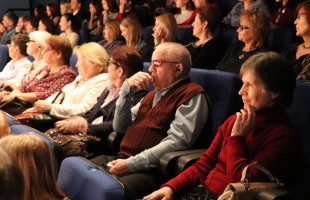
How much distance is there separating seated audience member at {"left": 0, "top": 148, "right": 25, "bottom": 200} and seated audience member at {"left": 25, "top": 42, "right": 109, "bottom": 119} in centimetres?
211

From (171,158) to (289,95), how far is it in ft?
1.80

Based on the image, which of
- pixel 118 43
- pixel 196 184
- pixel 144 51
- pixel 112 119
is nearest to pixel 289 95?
pixel 196 184

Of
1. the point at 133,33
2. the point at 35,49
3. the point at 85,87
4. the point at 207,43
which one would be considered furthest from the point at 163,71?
the point at 35,49

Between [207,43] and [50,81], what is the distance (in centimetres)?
118

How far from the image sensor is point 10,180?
33.1 inches

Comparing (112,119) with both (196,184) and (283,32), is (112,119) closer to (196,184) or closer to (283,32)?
(196,184)

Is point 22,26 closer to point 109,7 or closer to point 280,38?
point 109,7

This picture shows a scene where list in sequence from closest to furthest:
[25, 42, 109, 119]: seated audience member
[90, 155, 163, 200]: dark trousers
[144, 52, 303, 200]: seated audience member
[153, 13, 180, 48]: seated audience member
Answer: [144, 52, 303, 200]: seated audience member < [90, 155, 163, 200]: dark trousers < [25, 42, 109, 119]: seated audience member < [153, 13, 180, 48]: seated audience member

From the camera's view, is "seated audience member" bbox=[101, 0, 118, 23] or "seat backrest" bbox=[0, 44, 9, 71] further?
"seated audience member" bbox=[101, 0, 118, 23]

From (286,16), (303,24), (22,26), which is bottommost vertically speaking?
(22,26)

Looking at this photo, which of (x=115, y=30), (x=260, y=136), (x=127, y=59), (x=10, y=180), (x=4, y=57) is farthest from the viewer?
(x=4, y=57)

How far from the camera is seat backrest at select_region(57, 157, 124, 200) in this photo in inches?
49.1

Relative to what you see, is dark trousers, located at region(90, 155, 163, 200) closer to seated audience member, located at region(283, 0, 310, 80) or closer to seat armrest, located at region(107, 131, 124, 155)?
seat armrest, located at region(107, 131, 124, 155)

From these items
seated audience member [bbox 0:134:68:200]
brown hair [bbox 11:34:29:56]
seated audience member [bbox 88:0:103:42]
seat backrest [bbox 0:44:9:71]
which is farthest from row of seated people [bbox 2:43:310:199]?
seated audience member [bbox 88:0:103:42]
